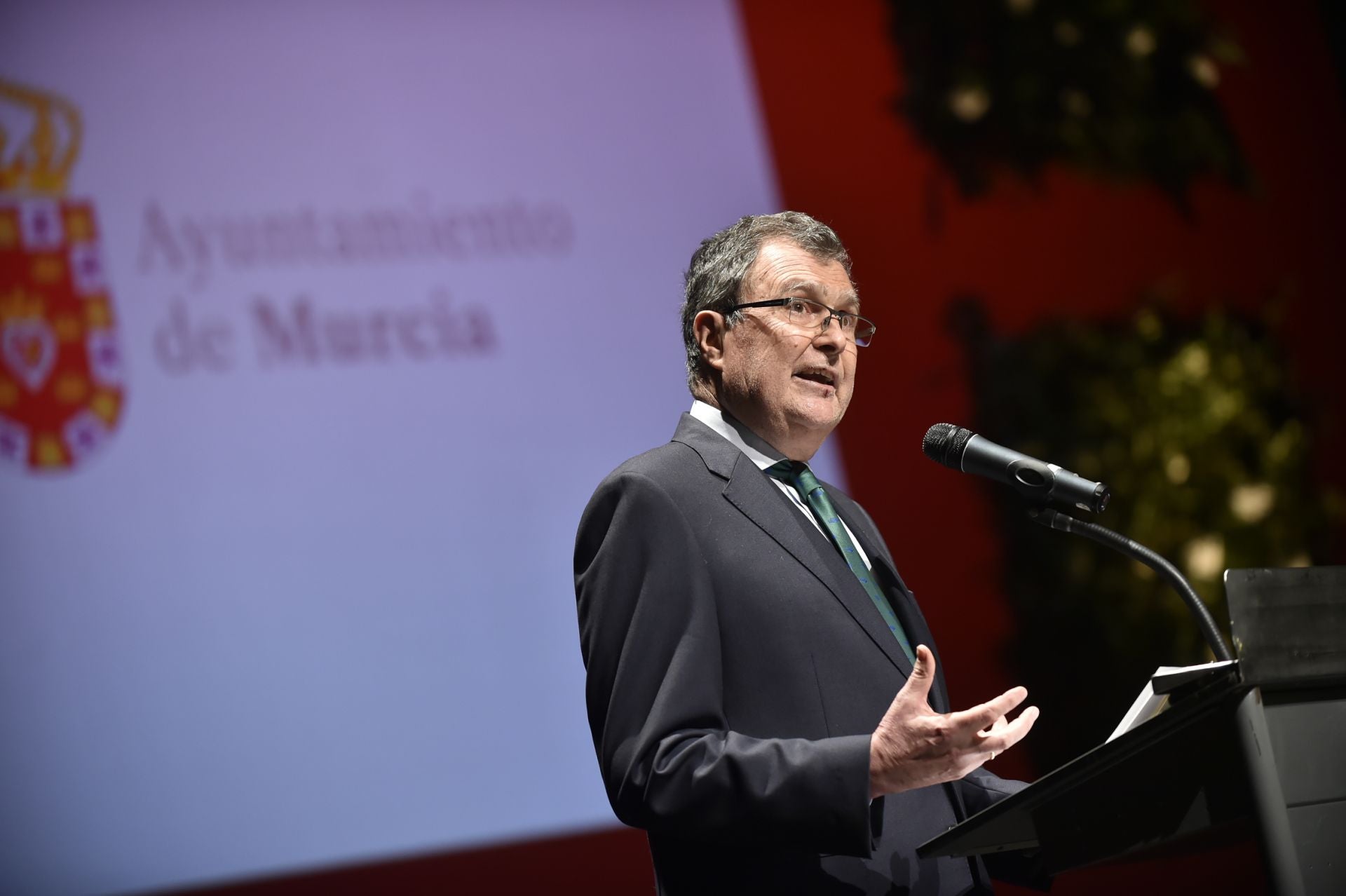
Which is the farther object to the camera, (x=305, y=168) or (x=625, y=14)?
(x=625, y=14)

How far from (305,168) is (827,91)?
1642 mm

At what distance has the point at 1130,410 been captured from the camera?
4.13 metres

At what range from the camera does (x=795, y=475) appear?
181cm

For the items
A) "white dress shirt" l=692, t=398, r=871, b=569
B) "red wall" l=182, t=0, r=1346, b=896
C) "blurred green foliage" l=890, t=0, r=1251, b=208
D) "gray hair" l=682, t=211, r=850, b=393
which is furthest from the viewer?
"blurred green foliage" l=890, t=0, r=1251, b=208

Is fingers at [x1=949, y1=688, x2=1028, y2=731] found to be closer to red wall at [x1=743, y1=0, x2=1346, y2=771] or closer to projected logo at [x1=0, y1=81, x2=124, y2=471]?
projected logo at [x1=0, y1=81, x2=124, y2=471]

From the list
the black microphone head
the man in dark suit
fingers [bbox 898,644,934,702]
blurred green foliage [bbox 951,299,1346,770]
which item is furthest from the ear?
blurred green foliage [bbox 951,299,1346,770]

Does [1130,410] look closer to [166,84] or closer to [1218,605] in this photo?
[1218,605]

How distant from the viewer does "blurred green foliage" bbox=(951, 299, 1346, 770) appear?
153 inches

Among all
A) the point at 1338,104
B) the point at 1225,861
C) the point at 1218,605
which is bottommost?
the point at 1225,861

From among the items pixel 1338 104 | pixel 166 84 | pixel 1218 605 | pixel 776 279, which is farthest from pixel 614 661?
pixel 1338 104

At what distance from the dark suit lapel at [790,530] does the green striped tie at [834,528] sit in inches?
0.8

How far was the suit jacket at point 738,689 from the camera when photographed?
1375mm

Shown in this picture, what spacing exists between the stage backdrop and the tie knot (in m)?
1.41

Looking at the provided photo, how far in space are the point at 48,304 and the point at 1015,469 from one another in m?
2.31
